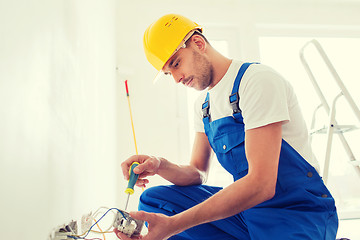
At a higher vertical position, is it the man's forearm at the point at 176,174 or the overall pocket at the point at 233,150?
the overall pocket at the point at 233,150

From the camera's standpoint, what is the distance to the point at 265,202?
109cm

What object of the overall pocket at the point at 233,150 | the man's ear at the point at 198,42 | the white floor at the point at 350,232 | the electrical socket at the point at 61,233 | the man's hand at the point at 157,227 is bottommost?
the white floor at the point at 350,232

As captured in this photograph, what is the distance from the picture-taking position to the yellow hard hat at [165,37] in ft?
4.28

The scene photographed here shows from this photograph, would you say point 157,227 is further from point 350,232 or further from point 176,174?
point 350,232

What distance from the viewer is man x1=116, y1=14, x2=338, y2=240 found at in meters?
0.95

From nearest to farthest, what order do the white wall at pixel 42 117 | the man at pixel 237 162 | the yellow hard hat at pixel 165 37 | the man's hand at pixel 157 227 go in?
1. the white wall at pixel 42 117
2. the man's hand at pixel 157 227
3. the man at pixel 237 162
4. the yellow hard hat at pixel 165 37

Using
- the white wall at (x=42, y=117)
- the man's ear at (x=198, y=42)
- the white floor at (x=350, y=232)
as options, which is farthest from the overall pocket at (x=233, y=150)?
the white floor at (x=350, y=232)

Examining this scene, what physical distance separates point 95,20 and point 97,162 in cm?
70

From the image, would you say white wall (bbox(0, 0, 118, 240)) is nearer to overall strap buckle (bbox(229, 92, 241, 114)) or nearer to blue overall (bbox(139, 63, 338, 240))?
blue overall (bbox(139, 63, 338, 240))

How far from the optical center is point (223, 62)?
1344 millimetres

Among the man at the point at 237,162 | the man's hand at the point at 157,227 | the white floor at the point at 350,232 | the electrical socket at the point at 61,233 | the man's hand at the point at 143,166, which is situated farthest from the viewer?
the white floor at the point at 350,232

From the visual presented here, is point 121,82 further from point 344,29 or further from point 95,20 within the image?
point 344,29

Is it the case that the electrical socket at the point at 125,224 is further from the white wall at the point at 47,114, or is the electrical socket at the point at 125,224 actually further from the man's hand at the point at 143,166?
the man's hand at the point at 143,166

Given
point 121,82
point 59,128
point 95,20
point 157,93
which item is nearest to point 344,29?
point 157,93
